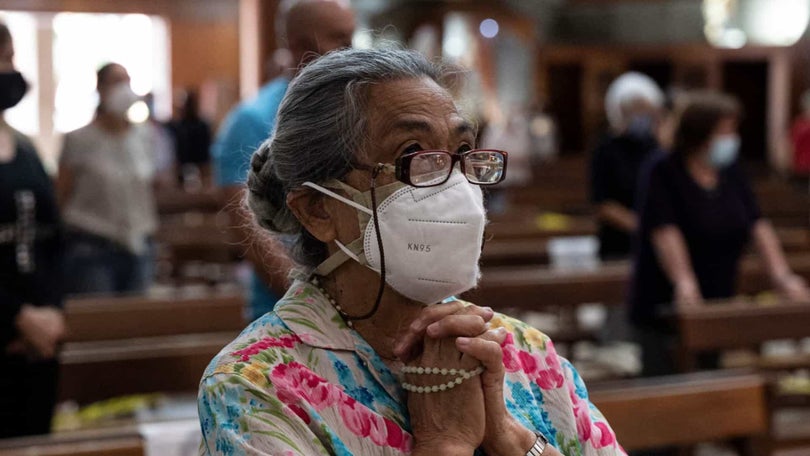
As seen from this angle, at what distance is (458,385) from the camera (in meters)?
1.50

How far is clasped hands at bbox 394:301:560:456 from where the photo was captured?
1476mm

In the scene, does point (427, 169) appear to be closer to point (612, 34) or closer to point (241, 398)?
point (241, 398)

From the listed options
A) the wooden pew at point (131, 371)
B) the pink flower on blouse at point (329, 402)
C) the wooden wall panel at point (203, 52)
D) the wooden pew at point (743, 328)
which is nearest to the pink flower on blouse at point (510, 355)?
the pink flower on blouse at point (329, 402)

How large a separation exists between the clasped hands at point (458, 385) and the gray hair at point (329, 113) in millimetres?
268

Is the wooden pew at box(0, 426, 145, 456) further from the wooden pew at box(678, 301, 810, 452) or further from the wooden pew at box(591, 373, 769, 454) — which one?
the wooden pew at box(678, 301, 810, 452)

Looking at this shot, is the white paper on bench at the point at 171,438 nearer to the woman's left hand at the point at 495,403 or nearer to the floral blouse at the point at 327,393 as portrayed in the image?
the floral blouse at the point at 327,393

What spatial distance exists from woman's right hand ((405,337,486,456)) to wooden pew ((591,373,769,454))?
1.34 meters

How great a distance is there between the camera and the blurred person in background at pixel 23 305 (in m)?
3.29

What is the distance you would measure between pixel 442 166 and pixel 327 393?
0.35 m

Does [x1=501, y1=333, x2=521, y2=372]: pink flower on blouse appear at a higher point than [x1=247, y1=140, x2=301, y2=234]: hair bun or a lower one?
lower

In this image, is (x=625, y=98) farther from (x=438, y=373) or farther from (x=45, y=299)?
(x=438, y=373)

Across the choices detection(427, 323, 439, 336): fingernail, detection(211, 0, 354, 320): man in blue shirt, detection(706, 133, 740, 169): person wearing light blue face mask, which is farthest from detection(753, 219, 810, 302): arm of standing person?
detection(427, 323, 439, 336): fingernail

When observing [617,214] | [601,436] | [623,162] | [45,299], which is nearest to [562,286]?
[617,214]

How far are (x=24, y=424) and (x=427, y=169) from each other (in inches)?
86.7
